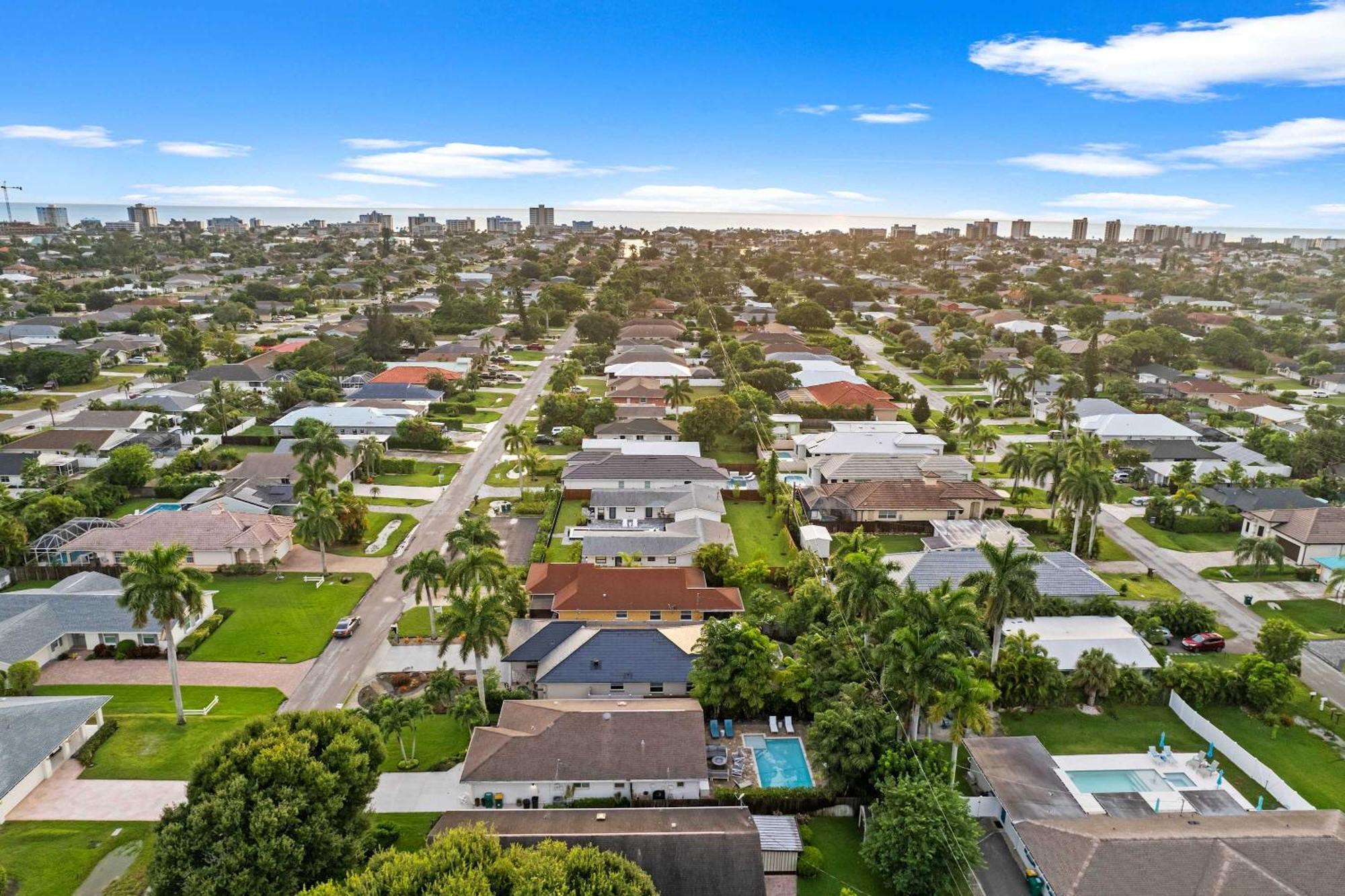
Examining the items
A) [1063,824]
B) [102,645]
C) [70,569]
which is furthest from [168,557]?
[1063,824]

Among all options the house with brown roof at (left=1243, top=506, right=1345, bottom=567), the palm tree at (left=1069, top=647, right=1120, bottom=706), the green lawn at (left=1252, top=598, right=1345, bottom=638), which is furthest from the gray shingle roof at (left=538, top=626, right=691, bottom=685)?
the house with brown roof at (left=1243, top=506, right=1345, bottom=567)

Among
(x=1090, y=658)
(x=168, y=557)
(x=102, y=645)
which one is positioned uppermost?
(x=168, y=557)

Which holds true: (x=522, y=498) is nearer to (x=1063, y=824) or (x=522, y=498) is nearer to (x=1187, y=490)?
(x=1063, y=824)

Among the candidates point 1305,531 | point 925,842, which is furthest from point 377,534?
point 1305,531

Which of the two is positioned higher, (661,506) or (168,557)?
(168,557)

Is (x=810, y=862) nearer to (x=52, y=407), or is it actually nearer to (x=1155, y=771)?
(x=1155, y=771)

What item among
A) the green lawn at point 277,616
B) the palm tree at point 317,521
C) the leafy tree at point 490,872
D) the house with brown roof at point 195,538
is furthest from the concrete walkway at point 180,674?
the leafy tree at point 490,872
